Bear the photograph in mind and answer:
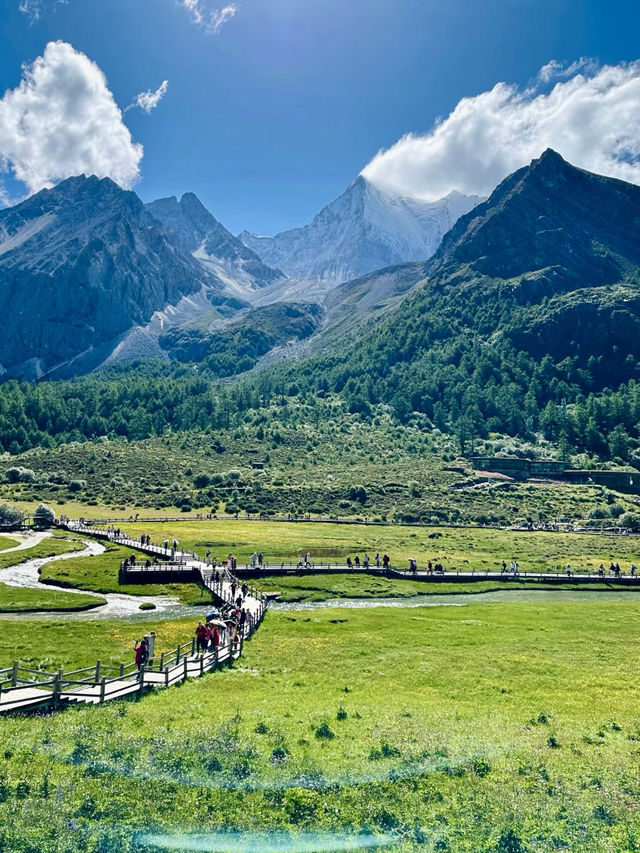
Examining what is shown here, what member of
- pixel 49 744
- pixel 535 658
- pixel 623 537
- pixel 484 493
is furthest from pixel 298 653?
pixel 484 493

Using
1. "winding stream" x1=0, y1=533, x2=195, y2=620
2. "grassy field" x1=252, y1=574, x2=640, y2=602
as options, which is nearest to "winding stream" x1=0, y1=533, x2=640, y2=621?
"winding stream" x1=0, y1=533, x2=195, y2=620

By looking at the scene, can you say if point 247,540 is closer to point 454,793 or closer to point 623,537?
point 623,537

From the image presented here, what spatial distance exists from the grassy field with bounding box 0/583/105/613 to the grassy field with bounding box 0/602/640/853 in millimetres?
19574

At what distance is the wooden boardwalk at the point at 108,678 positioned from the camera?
85.8ft

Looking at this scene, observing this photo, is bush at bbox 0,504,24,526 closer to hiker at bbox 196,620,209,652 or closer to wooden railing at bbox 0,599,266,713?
hiker at bbox 196,620,209,652

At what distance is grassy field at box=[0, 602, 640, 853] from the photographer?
16.6 metres

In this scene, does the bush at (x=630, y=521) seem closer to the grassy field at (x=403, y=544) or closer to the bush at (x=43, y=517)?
the grassy field at (x=403, y=544)

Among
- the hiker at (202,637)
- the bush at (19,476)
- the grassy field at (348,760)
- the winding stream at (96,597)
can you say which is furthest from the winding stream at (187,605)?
the bush at (19,476)

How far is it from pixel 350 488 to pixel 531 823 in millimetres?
148800

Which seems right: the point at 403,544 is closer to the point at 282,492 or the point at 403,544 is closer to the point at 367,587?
the point at 367,587

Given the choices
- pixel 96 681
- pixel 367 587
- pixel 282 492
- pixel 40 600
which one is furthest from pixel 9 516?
pixel 96 681

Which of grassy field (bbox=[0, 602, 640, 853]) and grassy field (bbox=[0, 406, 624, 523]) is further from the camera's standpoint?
grassy field (bbox=[0, 406, 624, 523])

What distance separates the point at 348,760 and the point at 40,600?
1839 inches

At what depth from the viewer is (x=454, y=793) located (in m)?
18.8
